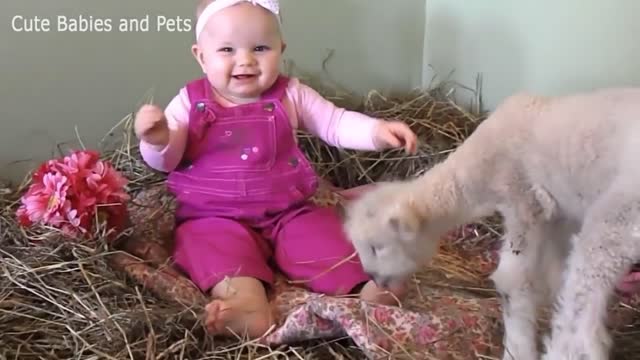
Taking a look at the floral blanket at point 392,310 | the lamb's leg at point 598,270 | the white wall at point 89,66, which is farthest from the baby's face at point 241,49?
the lamb's leg at point 598,270

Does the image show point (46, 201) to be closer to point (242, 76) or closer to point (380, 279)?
point (242, 76)

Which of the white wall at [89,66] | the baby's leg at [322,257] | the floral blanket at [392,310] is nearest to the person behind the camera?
the floral blanket at [392,310]

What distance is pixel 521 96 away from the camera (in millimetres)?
1363

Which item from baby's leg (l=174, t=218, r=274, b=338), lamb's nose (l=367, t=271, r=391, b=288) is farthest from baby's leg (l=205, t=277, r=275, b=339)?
lamb's nose (l=367, t=271, r=391, b=288)

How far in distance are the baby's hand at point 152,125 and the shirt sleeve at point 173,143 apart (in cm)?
4

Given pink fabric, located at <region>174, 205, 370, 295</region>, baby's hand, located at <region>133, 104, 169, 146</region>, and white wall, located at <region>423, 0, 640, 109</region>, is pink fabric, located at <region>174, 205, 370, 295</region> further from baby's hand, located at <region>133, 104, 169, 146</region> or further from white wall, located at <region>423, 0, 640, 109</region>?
white wall, located at <region>423, 0, 640, 109</region>

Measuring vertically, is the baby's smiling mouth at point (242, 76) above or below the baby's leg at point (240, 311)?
above

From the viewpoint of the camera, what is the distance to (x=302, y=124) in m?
1.90

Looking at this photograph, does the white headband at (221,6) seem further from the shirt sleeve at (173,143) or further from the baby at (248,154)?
the shirt sleeve at (173,143)

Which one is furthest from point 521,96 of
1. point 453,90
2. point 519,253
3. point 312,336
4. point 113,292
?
point 453,90

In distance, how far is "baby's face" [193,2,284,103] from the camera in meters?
1.76

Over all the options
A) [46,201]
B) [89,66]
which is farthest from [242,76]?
[89,66]

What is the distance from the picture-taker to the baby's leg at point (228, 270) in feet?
4.99

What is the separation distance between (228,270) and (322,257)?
158 millimetres
